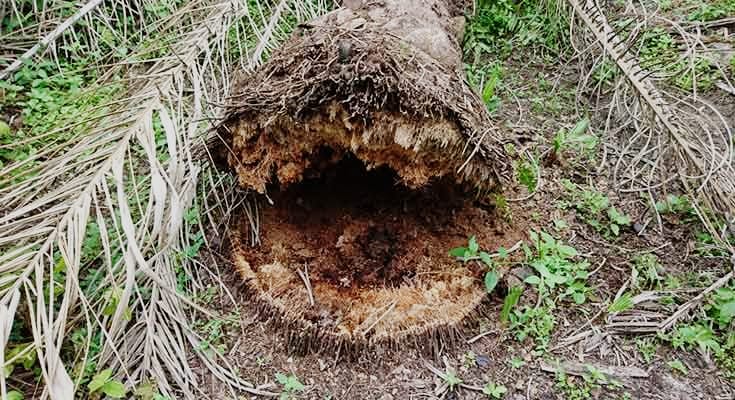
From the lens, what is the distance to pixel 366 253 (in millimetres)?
1985

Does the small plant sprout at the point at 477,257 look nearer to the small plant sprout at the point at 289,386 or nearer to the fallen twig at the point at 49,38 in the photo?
the small plant sprout at the point at 289,386

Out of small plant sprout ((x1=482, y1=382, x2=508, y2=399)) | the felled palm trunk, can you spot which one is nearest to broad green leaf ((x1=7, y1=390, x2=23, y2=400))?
the felled palm trunk

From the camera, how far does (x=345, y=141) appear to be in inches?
67.4

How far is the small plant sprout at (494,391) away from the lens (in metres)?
1.73

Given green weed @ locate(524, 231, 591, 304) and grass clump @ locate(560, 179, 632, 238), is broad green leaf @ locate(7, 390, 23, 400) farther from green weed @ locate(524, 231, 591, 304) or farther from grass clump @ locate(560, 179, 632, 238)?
grass clump @ locate(560, 179, 632, 238)

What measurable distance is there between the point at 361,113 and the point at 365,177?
0.57m

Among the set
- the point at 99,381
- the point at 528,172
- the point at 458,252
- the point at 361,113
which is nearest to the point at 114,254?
the point at 99,381

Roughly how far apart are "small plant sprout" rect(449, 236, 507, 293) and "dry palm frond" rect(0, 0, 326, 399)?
2.51 feet

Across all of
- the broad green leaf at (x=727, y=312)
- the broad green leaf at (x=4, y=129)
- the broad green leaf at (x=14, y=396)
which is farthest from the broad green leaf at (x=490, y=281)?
the broad green leaf at (x=4, y=129)

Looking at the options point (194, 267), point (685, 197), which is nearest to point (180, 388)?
point (194, 267)

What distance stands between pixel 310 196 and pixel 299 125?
1.54 ft

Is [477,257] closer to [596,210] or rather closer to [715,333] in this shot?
[596,210]

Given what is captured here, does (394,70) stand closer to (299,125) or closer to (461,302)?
(299,125)

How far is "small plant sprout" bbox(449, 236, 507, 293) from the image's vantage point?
73.5 inches
